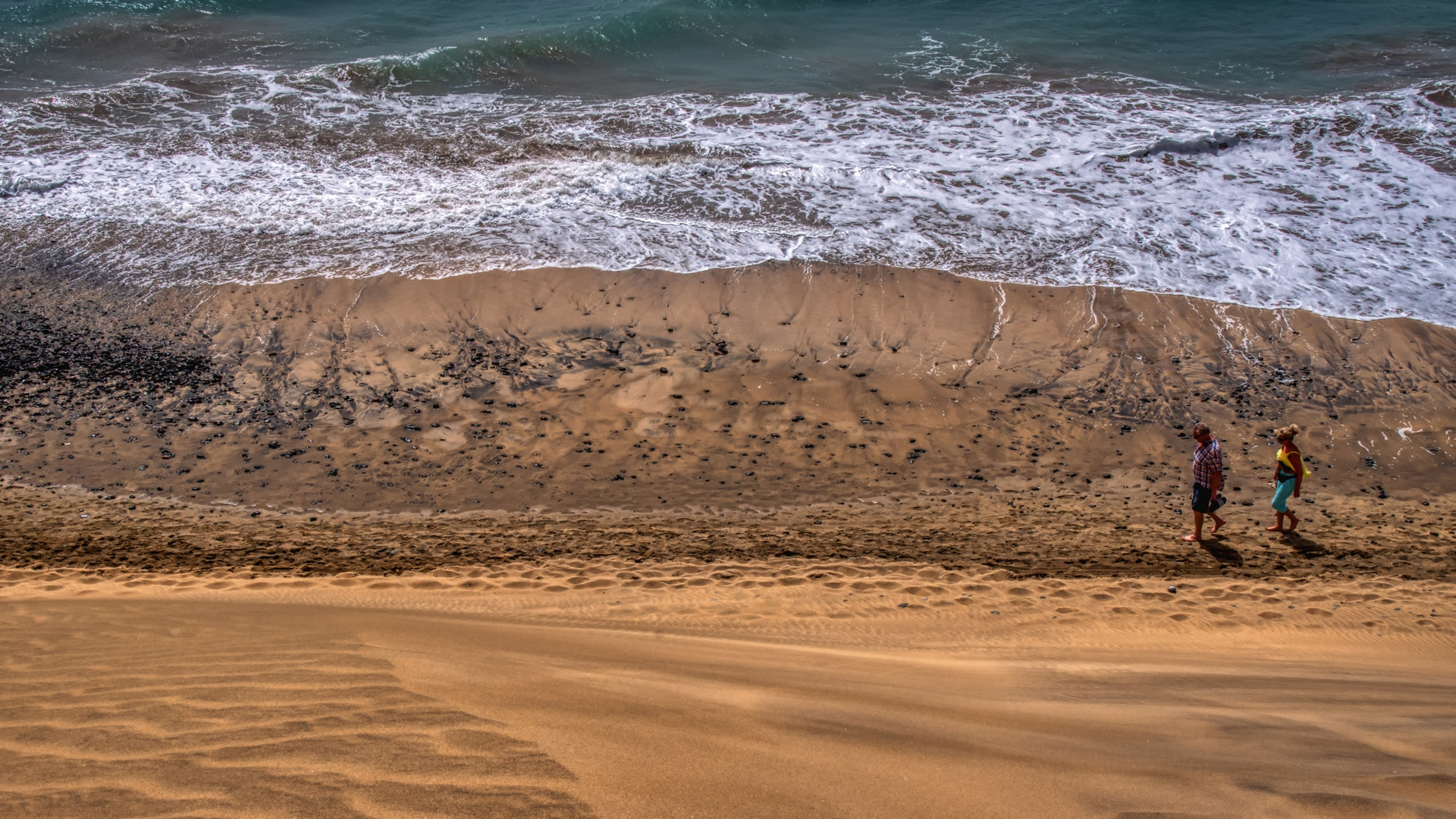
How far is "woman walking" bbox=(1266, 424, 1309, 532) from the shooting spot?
7.51 metres

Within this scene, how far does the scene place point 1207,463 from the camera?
7469 mm

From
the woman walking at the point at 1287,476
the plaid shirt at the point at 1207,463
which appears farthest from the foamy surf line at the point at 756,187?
the plaid shirt at the point at 1207,463

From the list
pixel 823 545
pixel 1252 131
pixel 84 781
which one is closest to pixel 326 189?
pixel 823 545

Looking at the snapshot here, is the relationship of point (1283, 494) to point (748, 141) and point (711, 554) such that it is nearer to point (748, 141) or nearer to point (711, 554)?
point (711, 554)

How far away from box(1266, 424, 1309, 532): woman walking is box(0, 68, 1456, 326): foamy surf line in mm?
4009

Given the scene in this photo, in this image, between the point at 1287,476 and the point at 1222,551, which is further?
the point at 1287,476

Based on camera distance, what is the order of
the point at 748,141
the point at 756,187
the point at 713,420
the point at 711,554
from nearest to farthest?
the point at 711,554
the point at 713,420
the point at 756,187
the point at 748,141

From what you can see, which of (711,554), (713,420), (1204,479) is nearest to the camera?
(711,554)

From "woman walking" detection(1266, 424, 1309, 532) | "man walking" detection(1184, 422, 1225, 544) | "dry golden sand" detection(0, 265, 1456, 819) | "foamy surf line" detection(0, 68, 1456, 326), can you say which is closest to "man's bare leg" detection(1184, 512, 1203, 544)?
"man walking" detection(1184, 422, 1225, 544)

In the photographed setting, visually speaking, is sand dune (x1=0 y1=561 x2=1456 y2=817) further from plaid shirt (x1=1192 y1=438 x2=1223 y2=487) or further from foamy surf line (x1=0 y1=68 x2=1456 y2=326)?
foamy surf line (x1=0 y1=68 x2=1456 y2=326)

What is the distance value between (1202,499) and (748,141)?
446 inches

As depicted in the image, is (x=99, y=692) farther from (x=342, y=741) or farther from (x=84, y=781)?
(x=342, y=741)

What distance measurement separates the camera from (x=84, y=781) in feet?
12.4

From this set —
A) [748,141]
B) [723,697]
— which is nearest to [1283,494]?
[723,697]
